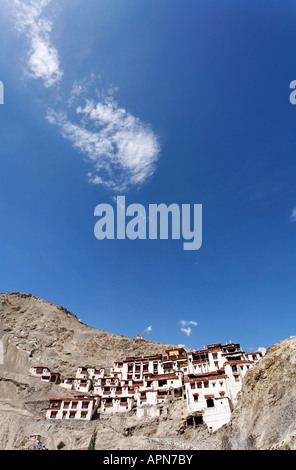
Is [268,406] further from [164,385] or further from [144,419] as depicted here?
[164,385]

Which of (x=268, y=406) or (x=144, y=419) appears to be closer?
(x=268, y=406)

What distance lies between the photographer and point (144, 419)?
41156mm

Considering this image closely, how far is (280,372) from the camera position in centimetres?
3253

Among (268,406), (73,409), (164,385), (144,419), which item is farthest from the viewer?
(164,385)

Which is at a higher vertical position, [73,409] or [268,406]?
[268,406]

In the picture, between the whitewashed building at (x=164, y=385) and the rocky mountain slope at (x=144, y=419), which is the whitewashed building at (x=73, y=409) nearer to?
the whitewashed building at (x=164, y=385)

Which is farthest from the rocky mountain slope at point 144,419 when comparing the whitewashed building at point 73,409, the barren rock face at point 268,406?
the whitewashed building at point 73,409

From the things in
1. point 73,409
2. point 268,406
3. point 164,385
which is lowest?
point 73,409

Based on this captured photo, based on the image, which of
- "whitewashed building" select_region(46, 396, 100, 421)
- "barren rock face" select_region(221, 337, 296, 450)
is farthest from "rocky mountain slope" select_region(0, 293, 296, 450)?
"whitewashed building" select_region(46, 396, 100, 421)

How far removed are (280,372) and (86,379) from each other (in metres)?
37.4

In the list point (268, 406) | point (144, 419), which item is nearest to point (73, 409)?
point (144, 419)

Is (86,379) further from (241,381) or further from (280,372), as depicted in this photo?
(280,372)

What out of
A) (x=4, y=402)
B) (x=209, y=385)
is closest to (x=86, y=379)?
(x=4, y=402)

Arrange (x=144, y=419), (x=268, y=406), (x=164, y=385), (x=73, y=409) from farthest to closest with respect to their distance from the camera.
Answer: (x=164, y=385) → (x=73, y=409) → (x=144, y=419) → (x=268, y=406)
